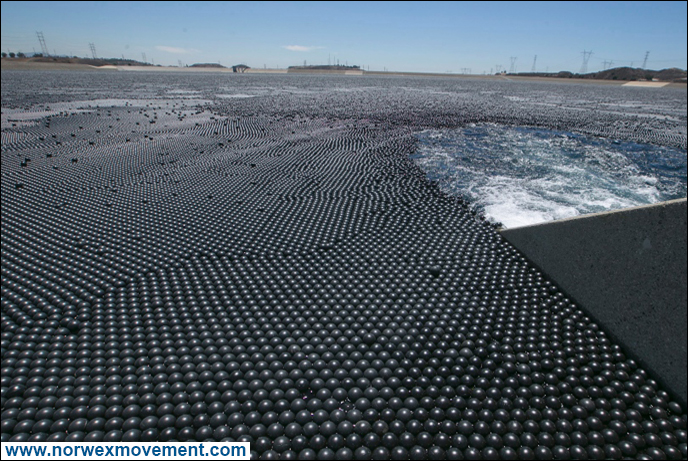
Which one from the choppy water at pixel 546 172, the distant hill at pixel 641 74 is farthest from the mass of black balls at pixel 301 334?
the distant hill at pixel 641 74

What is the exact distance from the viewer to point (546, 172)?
2214 cm

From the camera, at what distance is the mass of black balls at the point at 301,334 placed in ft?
17.1

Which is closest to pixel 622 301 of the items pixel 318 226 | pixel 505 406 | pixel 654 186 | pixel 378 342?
pixel 505 406

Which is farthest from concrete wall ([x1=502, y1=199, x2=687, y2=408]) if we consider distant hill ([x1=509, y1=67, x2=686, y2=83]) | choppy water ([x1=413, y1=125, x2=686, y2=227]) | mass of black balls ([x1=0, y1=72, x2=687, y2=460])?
distant hill ([x1=509, y1=67, x2=686, y2=83])

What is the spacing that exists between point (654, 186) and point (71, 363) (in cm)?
2738

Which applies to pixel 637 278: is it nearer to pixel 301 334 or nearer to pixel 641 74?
pixel 301 334

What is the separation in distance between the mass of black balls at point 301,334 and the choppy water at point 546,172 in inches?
151

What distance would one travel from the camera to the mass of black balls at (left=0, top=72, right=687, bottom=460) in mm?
5207

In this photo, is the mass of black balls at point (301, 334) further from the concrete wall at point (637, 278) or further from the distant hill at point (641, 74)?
the distant hill at point (641, 74)

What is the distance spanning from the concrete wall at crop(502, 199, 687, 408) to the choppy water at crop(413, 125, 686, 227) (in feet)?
21.3

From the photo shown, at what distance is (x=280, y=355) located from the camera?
669 cm

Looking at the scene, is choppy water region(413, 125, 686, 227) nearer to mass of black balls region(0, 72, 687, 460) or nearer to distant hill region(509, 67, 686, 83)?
mass of black balls region(0, 72, 687, 460)

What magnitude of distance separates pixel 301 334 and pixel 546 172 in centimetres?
2133

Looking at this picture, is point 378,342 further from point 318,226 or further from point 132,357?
point 318,226
